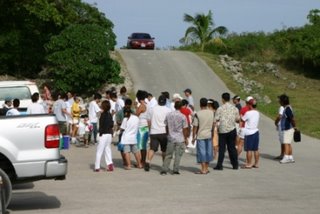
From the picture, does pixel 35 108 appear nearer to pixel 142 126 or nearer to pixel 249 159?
pixel 142 126

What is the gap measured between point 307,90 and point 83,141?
64.9 feet

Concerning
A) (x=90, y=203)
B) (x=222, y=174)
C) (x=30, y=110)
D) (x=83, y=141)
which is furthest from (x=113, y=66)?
(x=90, y=203)

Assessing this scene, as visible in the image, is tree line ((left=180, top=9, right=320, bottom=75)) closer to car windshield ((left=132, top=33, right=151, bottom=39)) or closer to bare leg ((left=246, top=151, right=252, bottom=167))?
car windshield ((left=132, top=33, right=151, bottom=39))

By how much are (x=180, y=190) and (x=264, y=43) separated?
115 ft

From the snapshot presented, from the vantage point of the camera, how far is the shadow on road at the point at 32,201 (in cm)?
1202

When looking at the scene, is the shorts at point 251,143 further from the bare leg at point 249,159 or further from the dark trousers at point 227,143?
the dark trousers at point 227,143

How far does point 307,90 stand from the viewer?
39.9 m

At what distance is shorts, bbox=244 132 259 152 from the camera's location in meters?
17.6

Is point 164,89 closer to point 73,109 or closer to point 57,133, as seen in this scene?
point 73,109

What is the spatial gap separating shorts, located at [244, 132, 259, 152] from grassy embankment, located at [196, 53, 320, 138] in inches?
363

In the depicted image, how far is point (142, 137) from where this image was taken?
1758 centimetres

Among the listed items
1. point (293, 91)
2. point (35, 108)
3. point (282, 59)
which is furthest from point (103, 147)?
point (282, 59)

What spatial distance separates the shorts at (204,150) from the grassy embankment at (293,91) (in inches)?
424

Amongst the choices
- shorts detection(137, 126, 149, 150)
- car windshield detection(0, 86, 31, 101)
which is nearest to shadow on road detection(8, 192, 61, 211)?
shorts detection(137, 126, 149, 150)
